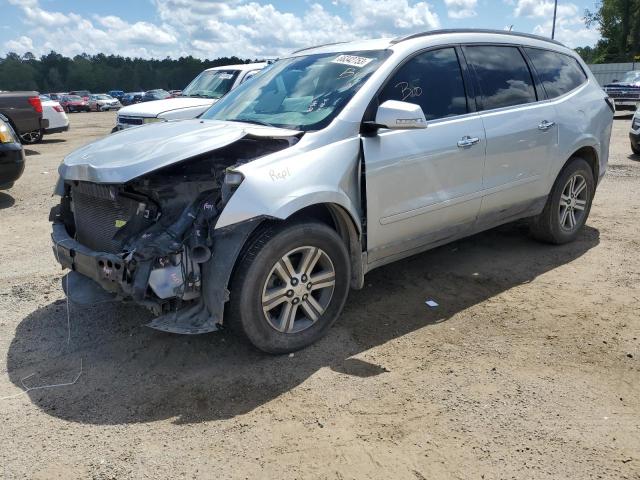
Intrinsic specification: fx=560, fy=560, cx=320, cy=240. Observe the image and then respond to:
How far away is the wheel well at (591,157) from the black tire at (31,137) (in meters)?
13.7

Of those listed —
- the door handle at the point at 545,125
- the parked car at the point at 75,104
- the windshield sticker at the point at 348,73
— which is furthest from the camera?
the parked car at the point at 75,104

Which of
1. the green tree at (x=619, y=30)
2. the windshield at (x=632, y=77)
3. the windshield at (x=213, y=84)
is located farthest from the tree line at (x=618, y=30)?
the windshield at (x=213, y=84)

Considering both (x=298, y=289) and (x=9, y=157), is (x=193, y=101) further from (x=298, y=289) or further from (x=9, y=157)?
(x=298, y=289)

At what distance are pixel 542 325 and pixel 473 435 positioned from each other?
1.46m

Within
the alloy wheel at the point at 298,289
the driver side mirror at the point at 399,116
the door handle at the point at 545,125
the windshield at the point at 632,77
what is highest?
the windshield at the point at 632,77

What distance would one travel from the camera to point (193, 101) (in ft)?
35.9

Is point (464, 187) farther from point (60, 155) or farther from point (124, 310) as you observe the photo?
point (60, 155)

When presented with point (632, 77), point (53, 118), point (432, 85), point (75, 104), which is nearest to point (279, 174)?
point (432, 85)

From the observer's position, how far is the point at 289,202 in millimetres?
3225

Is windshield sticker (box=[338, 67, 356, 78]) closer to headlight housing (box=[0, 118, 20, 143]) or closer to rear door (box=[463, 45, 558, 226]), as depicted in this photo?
rear door (box=[463, 45, 558, 226])

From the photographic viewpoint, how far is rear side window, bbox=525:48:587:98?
506 centimetres

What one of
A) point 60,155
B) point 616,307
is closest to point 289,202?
Result: point 616,307

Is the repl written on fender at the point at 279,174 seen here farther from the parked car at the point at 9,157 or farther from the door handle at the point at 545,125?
the parked car at the point at 9,157

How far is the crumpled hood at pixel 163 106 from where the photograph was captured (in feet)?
33.8
